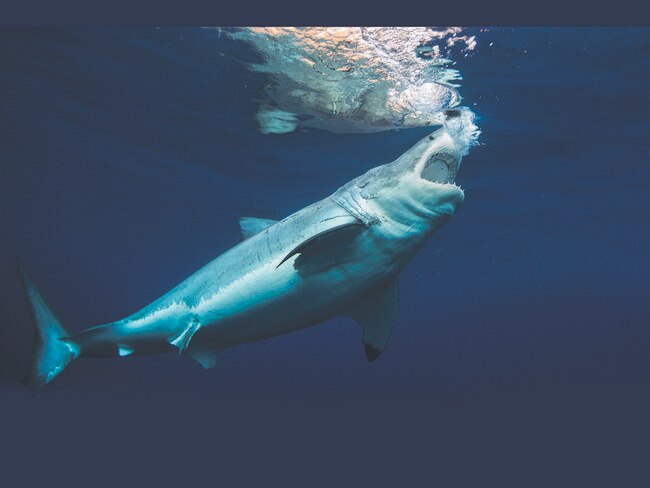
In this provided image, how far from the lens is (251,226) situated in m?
5.09

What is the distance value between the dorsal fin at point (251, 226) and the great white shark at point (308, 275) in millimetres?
14

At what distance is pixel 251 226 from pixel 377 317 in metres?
1.92

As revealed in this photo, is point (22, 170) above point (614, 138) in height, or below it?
above

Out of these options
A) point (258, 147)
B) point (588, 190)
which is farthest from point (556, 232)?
point (258, 147)

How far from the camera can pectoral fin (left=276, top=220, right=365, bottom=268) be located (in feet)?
11.5

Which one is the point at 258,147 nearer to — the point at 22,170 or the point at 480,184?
the point at 480,184

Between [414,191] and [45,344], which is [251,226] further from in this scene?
[45,344]

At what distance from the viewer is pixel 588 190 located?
21688 mm

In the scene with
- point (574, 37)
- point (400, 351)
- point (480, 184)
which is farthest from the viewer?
point (400, 351)

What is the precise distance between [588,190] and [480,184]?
662 centimetres

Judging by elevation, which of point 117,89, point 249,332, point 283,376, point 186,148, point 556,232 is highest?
point 556,232

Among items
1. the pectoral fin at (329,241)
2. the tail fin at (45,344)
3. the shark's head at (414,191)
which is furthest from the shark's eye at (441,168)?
the tail fin at (45,344)

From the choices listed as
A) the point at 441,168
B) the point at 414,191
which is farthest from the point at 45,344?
the point at 441,168

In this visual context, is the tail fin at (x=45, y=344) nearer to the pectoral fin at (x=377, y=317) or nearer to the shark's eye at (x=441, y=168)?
the pectoral fin at (x=377, y=317)
